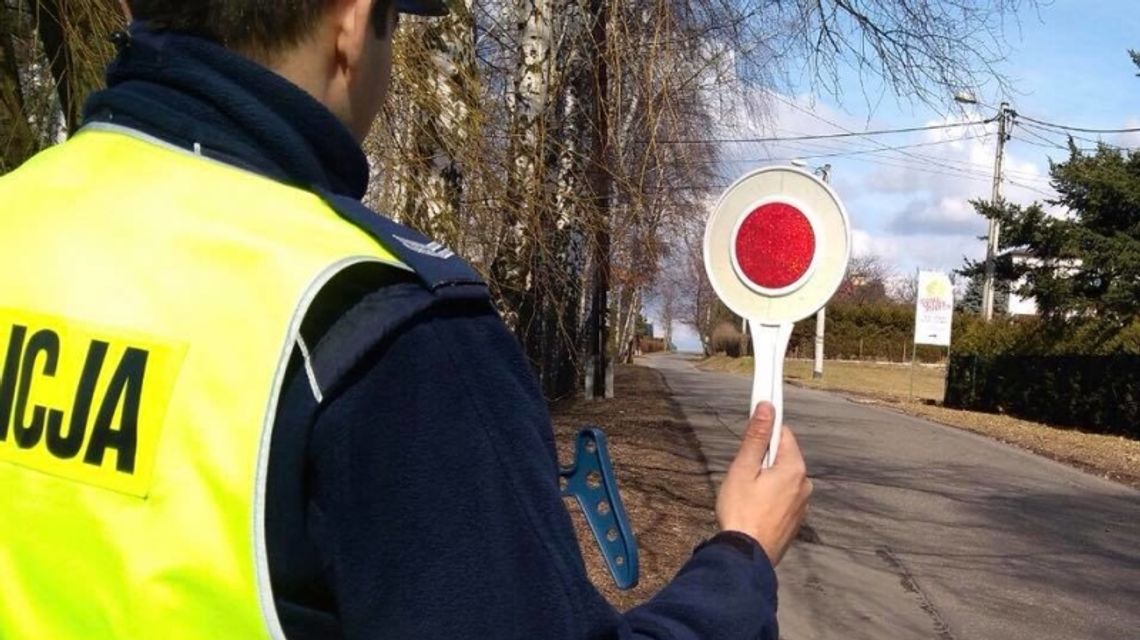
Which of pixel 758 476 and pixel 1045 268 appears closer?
pixel 758 476

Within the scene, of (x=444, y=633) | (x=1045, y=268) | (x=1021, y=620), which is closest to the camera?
(x=444, y=633)

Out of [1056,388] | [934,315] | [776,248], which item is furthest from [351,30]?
[934,315]

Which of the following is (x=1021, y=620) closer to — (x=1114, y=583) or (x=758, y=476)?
(x=1114, y=583)

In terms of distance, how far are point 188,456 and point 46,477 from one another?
187 mm

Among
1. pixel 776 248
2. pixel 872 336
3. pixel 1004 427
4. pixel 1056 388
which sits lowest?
pixel 1004 427

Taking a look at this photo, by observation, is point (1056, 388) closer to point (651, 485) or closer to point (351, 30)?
point (651, 485)

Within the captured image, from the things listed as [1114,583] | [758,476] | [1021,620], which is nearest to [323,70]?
[758,476]

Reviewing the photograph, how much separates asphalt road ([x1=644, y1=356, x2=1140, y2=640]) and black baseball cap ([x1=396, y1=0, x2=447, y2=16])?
565cm

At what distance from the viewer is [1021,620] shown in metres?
7.21

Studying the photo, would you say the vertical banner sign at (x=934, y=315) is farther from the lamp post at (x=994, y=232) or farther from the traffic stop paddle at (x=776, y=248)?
the traffic stop paddle at (x=776, y=248)

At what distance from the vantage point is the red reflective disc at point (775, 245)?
2168mm

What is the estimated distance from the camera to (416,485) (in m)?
0.98

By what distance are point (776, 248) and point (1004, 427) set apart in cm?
2158

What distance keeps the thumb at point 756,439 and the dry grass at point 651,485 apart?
5.54 ft
